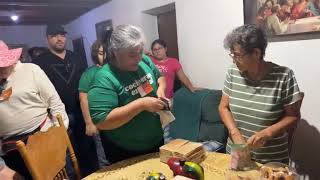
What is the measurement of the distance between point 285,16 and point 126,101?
1.30 metres

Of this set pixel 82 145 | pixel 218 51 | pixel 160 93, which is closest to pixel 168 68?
pixel 218 51

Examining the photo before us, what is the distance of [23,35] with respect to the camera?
24.3 feet

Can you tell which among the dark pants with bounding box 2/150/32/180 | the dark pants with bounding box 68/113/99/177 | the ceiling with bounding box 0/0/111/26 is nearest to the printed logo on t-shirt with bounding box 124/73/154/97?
the dark pants with bounding box 2/150/32/180

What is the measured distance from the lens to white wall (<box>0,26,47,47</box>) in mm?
7129

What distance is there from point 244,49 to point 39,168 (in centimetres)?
107

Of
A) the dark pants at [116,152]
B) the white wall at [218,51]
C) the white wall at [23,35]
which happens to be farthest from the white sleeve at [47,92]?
the white wall at [23,35]

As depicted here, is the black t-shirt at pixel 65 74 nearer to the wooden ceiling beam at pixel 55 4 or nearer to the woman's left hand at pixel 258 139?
the woman's left hand at pixel 258 139

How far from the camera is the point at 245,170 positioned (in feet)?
3.88

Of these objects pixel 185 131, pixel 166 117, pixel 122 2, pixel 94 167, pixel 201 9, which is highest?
pixel 122 2

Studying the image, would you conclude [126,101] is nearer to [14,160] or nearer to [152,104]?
[152,104]

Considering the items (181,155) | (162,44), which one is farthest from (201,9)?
(181,155)

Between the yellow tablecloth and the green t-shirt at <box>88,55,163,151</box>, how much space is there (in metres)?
0.08

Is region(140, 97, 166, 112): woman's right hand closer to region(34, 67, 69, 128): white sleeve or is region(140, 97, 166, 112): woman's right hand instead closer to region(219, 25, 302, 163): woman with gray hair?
region(219, 25, 302, 163): woman with gray hair

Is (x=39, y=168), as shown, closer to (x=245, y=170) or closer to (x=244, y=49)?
(x=245, y=170)
